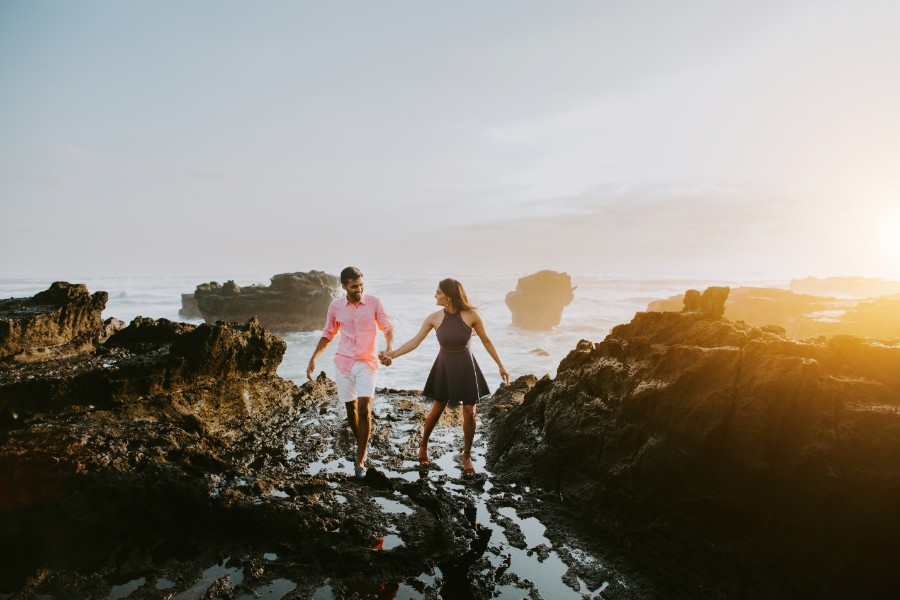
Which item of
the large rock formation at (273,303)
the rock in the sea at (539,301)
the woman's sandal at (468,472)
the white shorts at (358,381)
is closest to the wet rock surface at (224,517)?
the woman's sandal at (468,472)

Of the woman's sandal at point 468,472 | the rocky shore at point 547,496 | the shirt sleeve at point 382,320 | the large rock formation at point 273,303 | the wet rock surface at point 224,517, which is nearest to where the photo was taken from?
the rocky shore at point 547,496

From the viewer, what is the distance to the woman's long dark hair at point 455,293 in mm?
5473

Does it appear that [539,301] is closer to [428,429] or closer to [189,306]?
[189,306]

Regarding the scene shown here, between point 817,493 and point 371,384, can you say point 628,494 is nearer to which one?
point 817,493

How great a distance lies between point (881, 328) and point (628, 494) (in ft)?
57.4

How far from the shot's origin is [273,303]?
110ft

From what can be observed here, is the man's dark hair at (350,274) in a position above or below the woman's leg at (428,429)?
above

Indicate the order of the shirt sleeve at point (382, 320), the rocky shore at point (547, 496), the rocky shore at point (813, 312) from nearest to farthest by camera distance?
the rocky shore at point (547, 496) < the shirt sleeve at point (382, 320) < the rocky shore at point (813, 312)

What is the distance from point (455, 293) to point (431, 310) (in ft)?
160

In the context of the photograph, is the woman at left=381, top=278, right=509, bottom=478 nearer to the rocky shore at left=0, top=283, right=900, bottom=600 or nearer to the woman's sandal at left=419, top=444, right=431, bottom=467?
the woman's sandal at left=419, top=444, right=431, bottom=467

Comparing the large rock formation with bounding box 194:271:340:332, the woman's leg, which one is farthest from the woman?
the large rock formation with bounding box 194:271:340:332

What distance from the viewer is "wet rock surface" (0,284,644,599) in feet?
11.3

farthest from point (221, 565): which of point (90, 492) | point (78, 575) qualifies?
point (90, 492)

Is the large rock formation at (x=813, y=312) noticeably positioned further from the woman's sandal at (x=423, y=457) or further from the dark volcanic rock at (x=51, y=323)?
the dark volcanic rock at (x=51, y=323)
